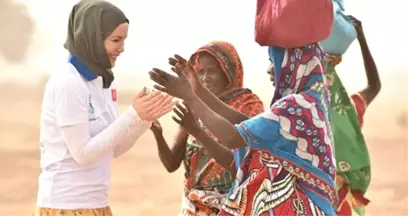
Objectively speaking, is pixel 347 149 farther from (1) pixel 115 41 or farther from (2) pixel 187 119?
(1) pixel 115 41

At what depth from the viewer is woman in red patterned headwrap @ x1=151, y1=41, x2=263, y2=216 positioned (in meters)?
3.02

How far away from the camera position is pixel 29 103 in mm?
4441

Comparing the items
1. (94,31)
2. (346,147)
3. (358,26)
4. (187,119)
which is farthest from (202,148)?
(358,26)

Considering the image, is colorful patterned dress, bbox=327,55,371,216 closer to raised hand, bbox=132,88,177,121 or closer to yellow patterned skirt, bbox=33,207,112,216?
raised hand, bbox=132,88,177,121

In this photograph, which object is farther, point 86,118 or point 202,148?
point 202,148

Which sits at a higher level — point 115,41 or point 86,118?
point 115,41

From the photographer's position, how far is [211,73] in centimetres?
310

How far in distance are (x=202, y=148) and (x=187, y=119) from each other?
44 cm

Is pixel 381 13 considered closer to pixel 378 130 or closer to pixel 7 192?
pixel 378 130

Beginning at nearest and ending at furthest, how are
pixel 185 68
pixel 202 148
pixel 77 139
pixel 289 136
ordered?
pixel 289 136 → pixel 185 68 → pixel 77 139 → pixel 202 148

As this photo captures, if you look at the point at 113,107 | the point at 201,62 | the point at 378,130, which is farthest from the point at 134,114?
the point at 378,130

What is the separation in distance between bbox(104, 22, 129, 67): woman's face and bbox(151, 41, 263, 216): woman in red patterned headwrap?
40 centimetres

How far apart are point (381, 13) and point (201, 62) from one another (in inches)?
69.7

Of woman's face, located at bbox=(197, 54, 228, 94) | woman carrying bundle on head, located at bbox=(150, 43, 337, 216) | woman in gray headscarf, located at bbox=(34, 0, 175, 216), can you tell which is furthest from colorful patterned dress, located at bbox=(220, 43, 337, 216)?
woman's face, located at bbox=(197, 54, 228, 94)
